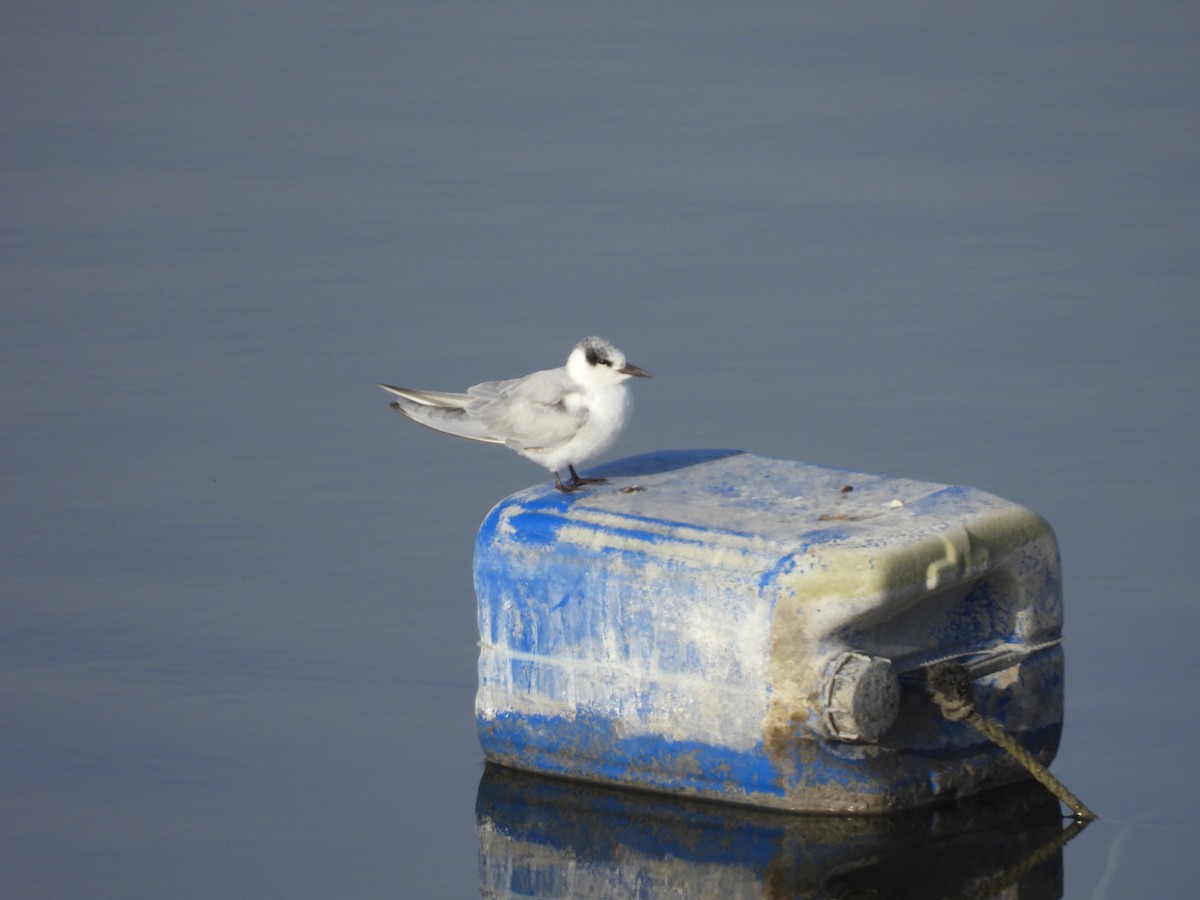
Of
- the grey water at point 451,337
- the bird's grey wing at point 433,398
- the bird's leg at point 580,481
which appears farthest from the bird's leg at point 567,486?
the grey water at point 451,337

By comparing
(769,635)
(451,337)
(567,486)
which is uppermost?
(451,337)

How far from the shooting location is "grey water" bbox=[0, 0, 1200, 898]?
25.0 ft

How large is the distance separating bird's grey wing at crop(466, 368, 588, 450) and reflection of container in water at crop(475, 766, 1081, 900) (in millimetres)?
1203

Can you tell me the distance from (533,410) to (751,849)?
1787 mm

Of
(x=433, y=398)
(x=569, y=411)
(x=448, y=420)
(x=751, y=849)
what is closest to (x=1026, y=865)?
(x=751, y=849)

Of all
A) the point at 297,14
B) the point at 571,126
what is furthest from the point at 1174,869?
the point at 297,14

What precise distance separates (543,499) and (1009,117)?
8321 mm

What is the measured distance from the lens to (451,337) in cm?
1133

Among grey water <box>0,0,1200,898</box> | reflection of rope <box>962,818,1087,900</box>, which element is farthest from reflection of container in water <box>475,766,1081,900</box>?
grey water <box>0,0,1200,898</box>

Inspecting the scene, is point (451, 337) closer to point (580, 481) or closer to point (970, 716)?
point (580, 481)

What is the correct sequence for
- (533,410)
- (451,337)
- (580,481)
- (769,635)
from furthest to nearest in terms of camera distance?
(451,337) < (533,410) < (580,481) < (769,635)

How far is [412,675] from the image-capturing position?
8.24 meters

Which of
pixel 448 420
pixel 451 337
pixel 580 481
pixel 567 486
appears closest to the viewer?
pixel 567 486

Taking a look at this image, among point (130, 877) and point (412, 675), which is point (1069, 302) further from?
point (130, 877)
